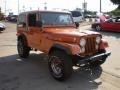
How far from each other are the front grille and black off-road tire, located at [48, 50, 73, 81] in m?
0.70

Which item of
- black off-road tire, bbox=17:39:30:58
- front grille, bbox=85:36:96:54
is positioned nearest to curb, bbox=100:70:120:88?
front grille, bbox=85:36:96:54

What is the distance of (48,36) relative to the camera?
7.84 metres

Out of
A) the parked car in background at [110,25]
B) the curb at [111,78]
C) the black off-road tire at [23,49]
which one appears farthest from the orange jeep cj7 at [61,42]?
the parked car in background at [110,25]

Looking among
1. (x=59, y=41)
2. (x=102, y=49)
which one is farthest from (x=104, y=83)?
(x=59, y=41)

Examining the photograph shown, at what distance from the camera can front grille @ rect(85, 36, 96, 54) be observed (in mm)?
7082

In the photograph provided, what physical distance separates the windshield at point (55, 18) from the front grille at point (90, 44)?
68.3 inches

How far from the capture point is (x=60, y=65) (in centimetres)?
693

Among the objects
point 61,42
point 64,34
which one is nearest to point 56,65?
point 61,42

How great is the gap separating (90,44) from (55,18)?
195cm

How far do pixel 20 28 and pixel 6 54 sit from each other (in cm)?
179

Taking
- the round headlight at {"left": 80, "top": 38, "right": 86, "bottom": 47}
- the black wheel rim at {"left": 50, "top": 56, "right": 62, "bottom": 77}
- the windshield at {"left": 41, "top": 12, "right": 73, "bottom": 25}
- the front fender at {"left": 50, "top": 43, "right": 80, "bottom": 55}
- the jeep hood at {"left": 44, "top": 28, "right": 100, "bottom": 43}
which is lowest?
the black wheel rim at {"left": 50, "top": 56, "right": 62, "bottom": 77}

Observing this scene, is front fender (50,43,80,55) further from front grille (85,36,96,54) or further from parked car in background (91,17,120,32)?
parked car in background (91,17,120,32)

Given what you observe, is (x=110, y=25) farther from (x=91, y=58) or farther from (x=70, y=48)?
(x=70, y=48)

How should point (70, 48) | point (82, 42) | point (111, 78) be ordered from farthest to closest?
point (111, 78), point (82, 42), point (70, 48)
